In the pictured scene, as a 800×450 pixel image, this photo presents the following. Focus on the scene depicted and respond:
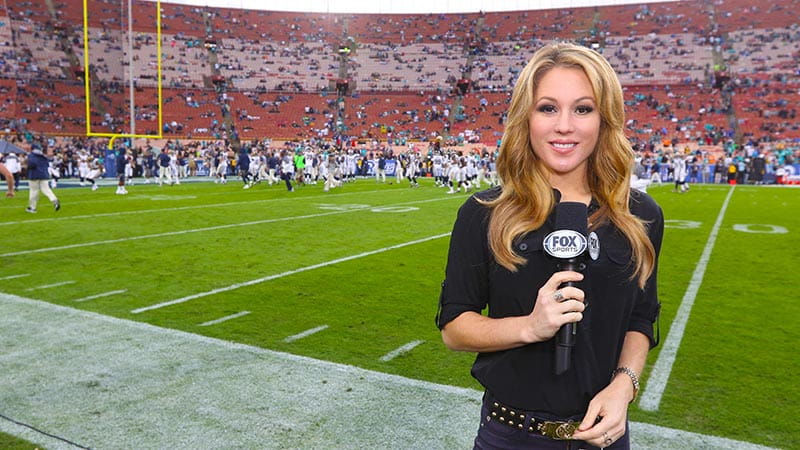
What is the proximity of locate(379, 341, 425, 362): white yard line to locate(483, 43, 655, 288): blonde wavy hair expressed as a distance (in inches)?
127

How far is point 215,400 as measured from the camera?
3.87 metres

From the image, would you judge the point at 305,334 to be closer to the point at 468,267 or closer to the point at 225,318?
the point at 225,318

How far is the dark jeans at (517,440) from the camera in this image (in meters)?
1.55

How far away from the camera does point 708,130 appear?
43.1 m

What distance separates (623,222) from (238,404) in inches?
113

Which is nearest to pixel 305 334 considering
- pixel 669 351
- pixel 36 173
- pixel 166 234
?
pixel 669 351

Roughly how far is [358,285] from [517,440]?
224 inches

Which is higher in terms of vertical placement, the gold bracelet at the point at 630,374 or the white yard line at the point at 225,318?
the gold bracelet at the point at 630,374

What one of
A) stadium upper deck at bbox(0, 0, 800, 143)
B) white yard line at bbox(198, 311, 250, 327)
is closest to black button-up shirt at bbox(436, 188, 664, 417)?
white yard line at bbox(198, 311, 250, 327)

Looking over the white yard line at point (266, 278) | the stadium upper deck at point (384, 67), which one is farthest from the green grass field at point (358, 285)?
the stadium upper deck at point (384, 67)

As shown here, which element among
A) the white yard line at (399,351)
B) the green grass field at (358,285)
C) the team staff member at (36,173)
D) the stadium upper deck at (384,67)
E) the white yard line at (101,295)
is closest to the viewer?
the green grass field at (358,285)

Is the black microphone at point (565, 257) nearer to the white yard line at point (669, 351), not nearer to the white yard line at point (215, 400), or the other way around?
the white yard line at point (215, 400)

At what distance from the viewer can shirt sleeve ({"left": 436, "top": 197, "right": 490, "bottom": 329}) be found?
1.58 meters

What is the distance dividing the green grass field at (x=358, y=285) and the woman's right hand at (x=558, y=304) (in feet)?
8.79
